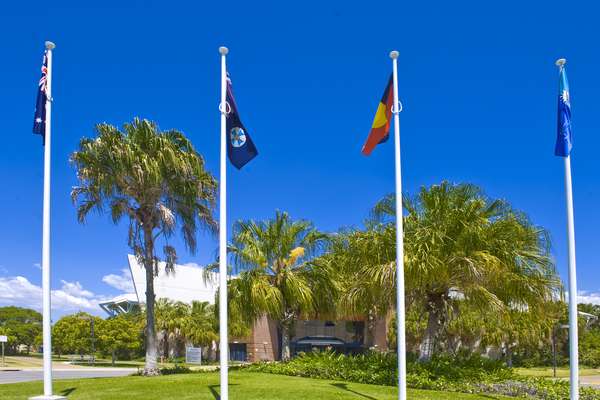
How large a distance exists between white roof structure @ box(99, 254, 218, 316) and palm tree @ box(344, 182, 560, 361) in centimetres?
4961

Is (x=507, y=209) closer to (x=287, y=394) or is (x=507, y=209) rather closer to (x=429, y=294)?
(x=429, y=294)

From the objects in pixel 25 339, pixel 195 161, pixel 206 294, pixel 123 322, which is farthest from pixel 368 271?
pixel 25 339

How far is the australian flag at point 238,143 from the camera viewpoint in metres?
13.9

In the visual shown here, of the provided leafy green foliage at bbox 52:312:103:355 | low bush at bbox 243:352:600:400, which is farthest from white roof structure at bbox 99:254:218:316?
low bush at bbox 243:352:600:400

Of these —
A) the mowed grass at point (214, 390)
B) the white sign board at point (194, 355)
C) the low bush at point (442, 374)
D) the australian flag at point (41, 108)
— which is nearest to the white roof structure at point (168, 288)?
the white sign board at point (194, 355)

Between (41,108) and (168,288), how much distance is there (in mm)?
61681

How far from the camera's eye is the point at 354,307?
846 inches

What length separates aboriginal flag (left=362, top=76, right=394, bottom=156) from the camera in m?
14.4

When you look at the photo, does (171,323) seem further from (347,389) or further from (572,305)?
(572,305)

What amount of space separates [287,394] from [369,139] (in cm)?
673

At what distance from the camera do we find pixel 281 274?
2764cm

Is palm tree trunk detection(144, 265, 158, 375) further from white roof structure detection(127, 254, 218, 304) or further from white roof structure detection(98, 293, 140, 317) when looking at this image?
white roof structure detection(98, 293, 140, 317)

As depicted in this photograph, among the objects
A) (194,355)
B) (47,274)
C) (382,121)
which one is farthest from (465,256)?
(194,355)

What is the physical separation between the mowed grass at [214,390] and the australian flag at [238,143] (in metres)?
5.85
